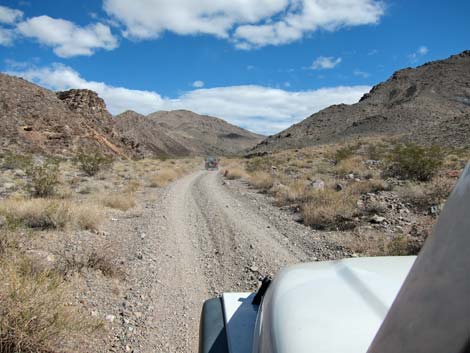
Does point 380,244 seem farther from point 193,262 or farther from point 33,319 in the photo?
point 33,319

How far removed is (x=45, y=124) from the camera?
3931cm

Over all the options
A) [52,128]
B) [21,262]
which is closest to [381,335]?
[21,262]

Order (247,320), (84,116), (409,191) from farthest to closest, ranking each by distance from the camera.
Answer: (84,116), (409,191), (247,320)

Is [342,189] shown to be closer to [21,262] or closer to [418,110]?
[21,262]

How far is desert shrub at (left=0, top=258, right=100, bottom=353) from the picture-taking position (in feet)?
9.59

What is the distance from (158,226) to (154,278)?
128 inches

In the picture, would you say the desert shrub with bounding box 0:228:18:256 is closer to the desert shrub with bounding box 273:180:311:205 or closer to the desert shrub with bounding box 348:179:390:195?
the desert shrub with bounding box 273:180:311:205

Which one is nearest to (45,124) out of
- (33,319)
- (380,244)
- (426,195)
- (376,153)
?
(376,153)

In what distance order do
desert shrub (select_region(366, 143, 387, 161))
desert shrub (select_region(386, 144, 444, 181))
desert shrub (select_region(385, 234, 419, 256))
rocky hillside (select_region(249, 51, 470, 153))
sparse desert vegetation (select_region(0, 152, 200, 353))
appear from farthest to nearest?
rocky hillside (select_region(249, 51, 470, 153)) < desert shrub (select_region(366, 143, 387, 161)) < desert shrub (select_region(386, 144, 444, 181)) < desert shrub (select_region(385, 234, 419, 256)) < sparse desert vegetation (select_region(0, 152, 200, 353))

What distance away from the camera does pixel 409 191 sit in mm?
9961

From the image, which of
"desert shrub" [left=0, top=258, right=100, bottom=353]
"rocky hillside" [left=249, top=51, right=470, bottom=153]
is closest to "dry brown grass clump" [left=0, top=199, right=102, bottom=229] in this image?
"desert shrub" [left=0, top=258, right=100, bottom=353]

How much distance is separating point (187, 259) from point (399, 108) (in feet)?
251

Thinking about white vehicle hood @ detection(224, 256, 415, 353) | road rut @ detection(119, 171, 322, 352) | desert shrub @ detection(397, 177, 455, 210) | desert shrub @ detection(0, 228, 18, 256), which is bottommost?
road rut @ detection(119, 171, 322, 352)

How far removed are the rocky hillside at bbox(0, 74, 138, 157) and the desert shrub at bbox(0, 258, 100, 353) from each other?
33.3 metres
